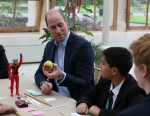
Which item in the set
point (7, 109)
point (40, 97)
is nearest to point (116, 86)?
point (40, 97)

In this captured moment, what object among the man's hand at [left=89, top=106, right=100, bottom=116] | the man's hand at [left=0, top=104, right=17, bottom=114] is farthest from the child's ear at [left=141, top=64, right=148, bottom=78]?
the man's hand at [left=0, top=104, right=17, bottom=114]

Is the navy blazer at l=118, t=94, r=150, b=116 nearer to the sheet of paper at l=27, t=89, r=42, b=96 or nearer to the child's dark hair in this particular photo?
the child's dark hair

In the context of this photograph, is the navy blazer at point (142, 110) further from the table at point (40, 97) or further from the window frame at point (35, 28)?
the window frame at point (35, 28)

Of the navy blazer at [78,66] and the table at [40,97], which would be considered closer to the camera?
the table at [40,97]

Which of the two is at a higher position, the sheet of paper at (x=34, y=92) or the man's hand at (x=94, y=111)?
the sheet of paper at (x=34, y=92)

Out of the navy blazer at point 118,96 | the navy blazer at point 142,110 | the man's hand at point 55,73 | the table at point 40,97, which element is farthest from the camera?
the man's hand at point 55,73

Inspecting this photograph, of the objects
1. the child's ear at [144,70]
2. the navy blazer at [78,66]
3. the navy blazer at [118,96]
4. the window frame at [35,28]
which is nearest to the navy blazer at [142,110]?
the child's ear at [144,70]

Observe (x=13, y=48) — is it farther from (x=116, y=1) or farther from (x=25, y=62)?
(x=116, y=1)

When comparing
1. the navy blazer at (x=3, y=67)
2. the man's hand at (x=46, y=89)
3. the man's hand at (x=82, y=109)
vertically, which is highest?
the navy blazer at (x=3, y=67)

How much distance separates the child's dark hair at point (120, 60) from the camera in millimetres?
1891

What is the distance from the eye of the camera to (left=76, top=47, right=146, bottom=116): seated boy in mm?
1805

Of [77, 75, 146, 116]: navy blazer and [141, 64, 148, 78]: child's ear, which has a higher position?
[141, 64, 148, 78]: child's ear

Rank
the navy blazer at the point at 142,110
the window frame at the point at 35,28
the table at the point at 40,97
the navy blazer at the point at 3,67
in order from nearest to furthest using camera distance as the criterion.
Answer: the navy blazer at the point at 142,110 < the table at the point at 40,97 < the navy blazer at the point at 3,67 < the window frame at the point at 35,28

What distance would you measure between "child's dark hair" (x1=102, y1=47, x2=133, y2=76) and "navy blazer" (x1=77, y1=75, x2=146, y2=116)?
0.20 ft
